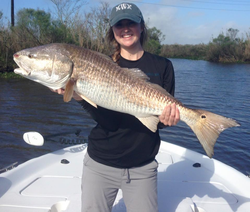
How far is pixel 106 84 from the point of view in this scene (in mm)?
2750

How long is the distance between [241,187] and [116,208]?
2.10 m

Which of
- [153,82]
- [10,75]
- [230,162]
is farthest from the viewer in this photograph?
[10,75]

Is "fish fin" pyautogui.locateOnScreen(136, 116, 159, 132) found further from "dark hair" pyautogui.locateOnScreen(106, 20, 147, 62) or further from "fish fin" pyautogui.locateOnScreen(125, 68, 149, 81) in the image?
"dark hair" pyautogui.locateOnScreen(106, 20, 147, 62)

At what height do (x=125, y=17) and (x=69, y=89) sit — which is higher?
(x=125, y=17)

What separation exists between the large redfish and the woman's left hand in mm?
53

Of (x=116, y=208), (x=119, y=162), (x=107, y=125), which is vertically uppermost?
(x=107, y=125)

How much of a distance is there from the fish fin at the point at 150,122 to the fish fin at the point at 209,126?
0.46 metres

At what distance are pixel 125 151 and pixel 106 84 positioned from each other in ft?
2.45

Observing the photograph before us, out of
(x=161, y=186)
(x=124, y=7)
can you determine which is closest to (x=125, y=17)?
(x=124, y=7)

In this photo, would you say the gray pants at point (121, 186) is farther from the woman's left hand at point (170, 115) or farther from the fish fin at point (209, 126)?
the fish fin at point (209, 126)

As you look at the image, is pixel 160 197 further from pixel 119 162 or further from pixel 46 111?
pixel 46 111

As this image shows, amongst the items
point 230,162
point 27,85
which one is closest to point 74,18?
point 27,85

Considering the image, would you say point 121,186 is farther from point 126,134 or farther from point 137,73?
point 137,73

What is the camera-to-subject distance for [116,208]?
3.61 meters
